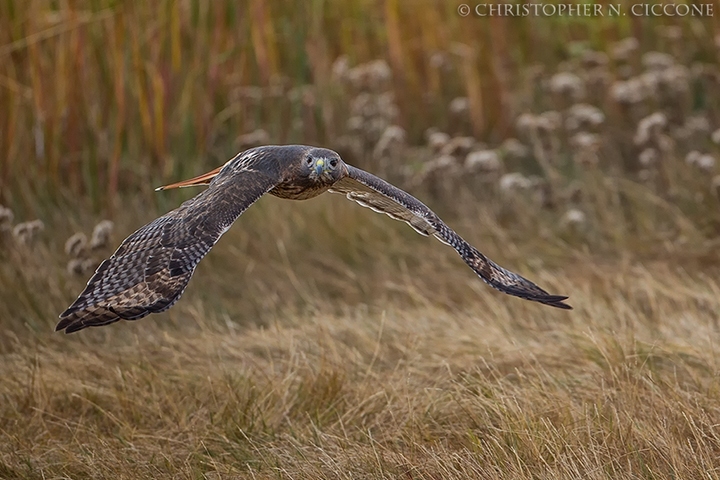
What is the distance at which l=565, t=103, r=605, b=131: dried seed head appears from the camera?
6617 mm

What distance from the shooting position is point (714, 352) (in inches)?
170

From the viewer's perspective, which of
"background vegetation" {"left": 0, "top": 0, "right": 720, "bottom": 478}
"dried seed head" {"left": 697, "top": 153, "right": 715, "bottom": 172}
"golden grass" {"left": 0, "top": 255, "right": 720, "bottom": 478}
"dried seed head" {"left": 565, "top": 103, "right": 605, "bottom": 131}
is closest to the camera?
"golden grass" {"left": 0, "top": 255, "right": 720, "bottom": 478}

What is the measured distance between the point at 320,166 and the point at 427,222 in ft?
1.37

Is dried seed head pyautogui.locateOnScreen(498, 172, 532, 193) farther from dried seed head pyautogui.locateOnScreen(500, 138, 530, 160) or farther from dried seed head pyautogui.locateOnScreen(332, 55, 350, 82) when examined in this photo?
dried seed head pyautogui.locateOnScreen(332, 55, 350, 82)

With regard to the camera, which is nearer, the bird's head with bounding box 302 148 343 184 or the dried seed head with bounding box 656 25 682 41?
the bird's head with bounding box 302 148 343 184

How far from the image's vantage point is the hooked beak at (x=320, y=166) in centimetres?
405

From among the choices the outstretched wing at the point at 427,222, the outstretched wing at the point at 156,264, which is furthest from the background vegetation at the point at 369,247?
the outstretched wing at the point at 156,264

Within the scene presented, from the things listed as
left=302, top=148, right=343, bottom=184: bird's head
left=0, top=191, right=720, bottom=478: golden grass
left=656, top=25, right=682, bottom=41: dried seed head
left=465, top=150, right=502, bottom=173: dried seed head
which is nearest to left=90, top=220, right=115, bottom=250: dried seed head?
left=0, top=191, right=720, bottom=478: golden grass

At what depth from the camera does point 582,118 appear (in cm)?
687

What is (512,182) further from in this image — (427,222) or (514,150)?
(427,222)

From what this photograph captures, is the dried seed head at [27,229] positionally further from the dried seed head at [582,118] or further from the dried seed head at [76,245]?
the dried seed head at [582,118]

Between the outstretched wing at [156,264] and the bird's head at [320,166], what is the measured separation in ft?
1.44

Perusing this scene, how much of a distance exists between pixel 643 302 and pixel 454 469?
235 centimetres

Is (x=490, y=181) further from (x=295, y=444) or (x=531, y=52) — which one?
(x=295, y=444)
